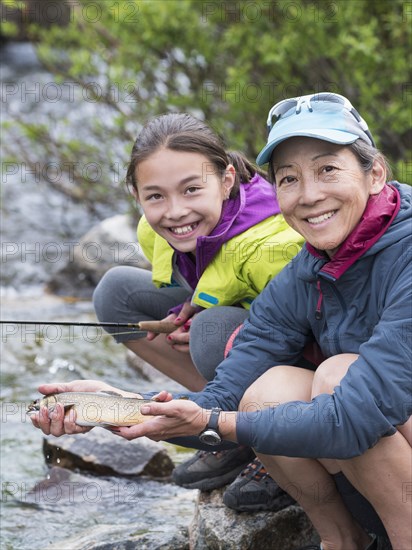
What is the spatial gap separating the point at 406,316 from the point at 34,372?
322 centimetres

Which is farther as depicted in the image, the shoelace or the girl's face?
the girl's face

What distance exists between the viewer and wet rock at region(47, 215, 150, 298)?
718 cm

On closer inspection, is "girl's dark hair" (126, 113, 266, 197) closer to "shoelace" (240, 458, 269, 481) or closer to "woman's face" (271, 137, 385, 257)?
"woman's face" (271, 137, 385, 257)

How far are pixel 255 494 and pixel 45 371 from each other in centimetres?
244

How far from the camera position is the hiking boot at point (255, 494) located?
2947 mm

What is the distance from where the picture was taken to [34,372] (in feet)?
16.9

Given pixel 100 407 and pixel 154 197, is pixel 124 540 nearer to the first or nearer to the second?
pixel 100 407

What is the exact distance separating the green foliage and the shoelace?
2.49 metres

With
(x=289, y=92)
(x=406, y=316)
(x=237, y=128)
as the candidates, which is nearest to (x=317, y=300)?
(x=406, y=316)

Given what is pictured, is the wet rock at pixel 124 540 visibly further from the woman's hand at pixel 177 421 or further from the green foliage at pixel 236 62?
the green foliage at pixel 236 62

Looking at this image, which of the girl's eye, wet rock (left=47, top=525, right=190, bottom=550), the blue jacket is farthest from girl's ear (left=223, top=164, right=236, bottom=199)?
wet rock (left=47, top=525, right=190, bottom=550)

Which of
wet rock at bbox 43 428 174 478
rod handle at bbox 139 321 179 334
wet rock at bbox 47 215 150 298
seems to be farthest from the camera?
wet rock at bbox 47 215 150 298

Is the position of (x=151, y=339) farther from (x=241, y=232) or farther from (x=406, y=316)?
(x=406, y=316)

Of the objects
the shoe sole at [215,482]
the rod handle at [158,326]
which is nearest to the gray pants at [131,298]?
the rod handle at [158,326]
